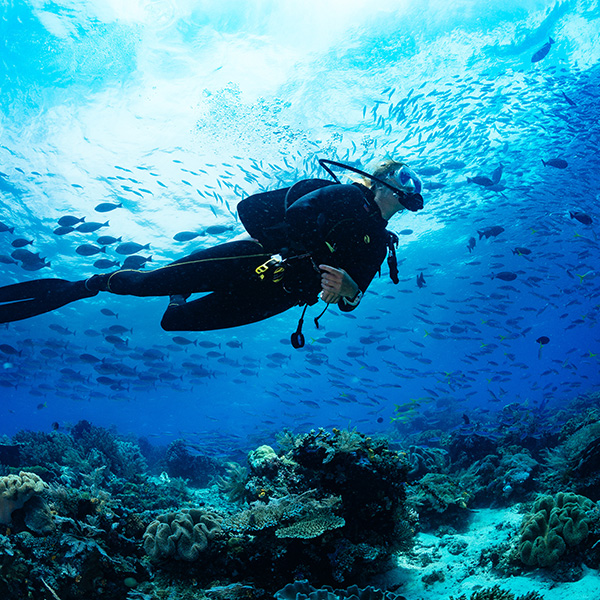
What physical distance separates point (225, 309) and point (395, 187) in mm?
2164

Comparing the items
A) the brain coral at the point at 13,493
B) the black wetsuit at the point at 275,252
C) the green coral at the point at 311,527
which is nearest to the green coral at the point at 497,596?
the green coral at the point at 311,527

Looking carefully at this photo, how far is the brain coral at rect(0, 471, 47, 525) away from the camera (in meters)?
3.72

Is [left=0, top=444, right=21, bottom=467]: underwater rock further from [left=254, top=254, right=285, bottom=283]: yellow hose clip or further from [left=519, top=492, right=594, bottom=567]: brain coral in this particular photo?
[left=519, top=492, right=594, bottom=567]: brain coral

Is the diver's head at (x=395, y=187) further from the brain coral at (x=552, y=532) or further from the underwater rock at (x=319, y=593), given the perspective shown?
the brain coral at (x=552, y=532)

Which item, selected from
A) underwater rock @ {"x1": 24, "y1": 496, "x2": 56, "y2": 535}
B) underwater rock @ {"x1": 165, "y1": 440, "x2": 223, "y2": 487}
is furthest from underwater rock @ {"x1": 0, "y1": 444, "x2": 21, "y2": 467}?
underwater rock @ {"x1": 24, "y1": 496, "x2": 56, "y2": 535}

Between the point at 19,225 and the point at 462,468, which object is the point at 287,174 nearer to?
the point at 462,468

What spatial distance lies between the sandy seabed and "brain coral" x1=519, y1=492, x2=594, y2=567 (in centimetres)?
18

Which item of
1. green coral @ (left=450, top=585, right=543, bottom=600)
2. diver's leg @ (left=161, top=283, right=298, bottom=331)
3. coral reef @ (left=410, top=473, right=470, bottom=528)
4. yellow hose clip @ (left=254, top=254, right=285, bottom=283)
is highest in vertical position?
yellow hose clip @ (left=254, top=254, right=285, bottom=283)

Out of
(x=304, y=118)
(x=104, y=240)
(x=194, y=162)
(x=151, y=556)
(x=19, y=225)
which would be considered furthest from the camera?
(x=19, y=225)

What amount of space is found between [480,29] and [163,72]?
13.3 m

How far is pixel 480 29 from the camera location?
47.8 ft

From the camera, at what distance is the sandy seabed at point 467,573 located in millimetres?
3623

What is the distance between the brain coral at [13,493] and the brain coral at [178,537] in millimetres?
1353

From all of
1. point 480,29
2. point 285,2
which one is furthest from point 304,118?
point 480,29
